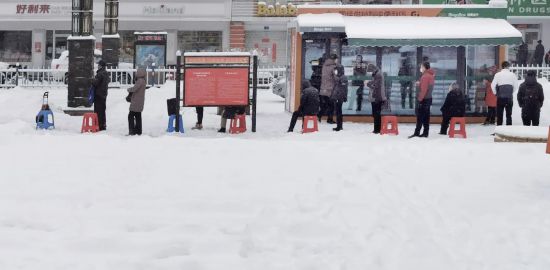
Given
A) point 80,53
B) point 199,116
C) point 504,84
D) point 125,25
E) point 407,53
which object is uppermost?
point 125,25

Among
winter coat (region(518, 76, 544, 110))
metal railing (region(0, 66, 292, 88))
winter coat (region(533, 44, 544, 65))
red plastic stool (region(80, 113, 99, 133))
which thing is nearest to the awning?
winter coat (region(518, 76, 544, 110))

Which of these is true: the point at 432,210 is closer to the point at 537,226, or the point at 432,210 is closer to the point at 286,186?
the point at 537,226

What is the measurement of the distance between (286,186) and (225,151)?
3230 millimetres

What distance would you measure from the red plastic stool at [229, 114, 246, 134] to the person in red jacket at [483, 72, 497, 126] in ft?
20.7

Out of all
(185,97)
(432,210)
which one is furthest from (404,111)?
(432,210)

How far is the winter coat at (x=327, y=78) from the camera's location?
18078 mm

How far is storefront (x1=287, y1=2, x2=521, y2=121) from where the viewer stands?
19531mm

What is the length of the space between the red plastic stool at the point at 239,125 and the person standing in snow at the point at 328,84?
2568mm

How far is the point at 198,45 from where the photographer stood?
4078 centimetres

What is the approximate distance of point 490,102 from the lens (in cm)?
1925

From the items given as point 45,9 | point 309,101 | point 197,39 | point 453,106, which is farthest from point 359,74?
point 45,9

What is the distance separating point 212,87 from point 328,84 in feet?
11.1

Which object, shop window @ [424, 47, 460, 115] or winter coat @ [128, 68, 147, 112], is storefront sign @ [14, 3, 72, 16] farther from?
winter coat @ [128, 68, 147, 112]

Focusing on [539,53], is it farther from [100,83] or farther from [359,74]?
[100,83]
